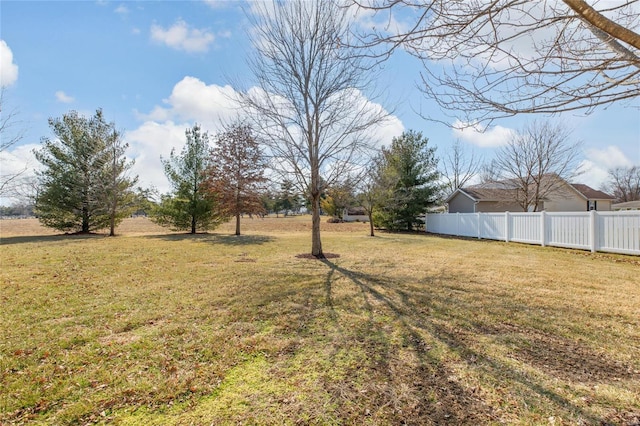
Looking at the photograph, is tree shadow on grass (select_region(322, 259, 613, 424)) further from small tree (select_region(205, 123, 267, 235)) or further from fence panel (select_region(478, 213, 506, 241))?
small tree (select_region(205, 123, 267, 235))

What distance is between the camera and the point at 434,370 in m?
2.67

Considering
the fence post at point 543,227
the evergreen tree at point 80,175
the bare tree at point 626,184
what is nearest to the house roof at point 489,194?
the fence post at point 543,227

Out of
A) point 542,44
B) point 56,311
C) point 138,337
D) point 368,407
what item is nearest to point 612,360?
point 368,407

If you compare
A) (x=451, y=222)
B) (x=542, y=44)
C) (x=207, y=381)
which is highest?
(x=542, y=44)

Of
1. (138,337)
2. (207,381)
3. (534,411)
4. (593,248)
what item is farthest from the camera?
(593,248)

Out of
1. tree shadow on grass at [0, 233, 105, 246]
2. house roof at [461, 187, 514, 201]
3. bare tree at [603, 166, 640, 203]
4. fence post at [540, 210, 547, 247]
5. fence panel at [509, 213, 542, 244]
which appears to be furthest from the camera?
bare tree at [603, 166, 640, 203]

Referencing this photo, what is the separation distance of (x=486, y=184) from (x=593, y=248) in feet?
47.5

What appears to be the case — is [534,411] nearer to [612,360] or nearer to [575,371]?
[575,371]

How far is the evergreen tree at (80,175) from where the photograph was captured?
52.1 ft

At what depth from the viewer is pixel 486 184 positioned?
23.0 metres

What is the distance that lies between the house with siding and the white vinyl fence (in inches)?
252

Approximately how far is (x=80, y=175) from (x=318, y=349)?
1864 centimetres

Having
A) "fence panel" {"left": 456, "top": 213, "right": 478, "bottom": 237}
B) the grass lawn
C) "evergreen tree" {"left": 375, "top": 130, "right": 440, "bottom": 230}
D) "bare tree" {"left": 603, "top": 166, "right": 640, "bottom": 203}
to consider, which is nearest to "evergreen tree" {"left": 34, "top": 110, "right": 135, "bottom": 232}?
the grass lawn

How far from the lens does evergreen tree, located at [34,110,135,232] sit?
1589 centimetres
